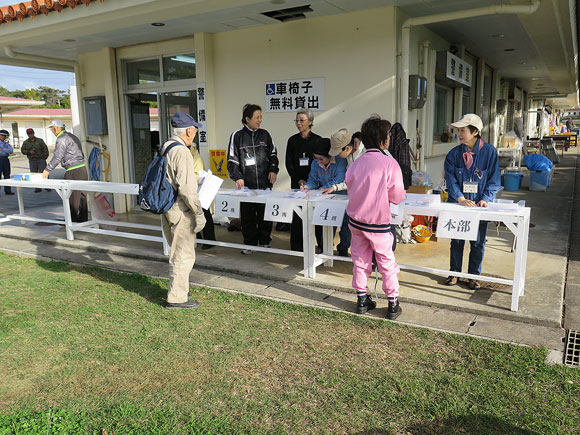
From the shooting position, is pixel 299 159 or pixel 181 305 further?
pixel 299 159

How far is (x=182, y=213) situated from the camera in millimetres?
4043

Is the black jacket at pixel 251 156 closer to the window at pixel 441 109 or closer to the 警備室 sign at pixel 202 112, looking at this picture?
the 警備室 sign at pixel 202 112

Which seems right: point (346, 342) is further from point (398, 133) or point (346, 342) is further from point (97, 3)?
point (97, 3)

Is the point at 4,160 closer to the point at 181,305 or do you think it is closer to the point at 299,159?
the point at 299,159

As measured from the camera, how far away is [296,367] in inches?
123

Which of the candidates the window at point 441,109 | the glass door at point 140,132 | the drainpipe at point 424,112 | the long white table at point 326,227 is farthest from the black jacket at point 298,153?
the glass door at point 140,132

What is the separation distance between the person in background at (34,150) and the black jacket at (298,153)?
9.14 m

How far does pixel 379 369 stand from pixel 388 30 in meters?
4.36

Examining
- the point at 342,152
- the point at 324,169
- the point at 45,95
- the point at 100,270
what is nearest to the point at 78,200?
the point at 100,270

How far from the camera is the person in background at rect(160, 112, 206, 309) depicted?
3881 millimetres

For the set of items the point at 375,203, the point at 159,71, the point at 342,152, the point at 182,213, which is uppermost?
the point at 159,71

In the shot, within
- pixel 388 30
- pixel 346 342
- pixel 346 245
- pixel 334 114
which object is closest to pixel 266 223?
pixel 346 245

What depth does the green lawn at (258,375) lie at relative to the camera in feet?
8.34

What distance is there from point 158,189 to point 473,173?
2.77 meters
